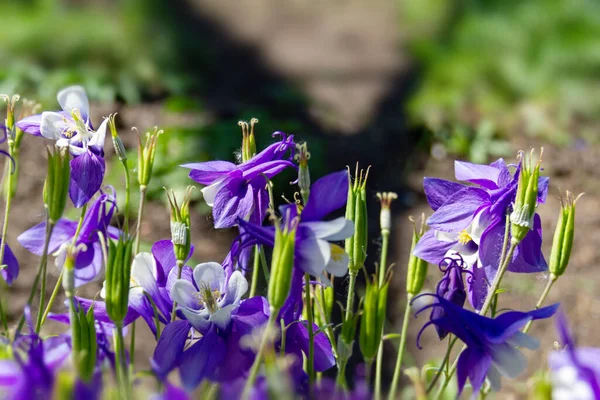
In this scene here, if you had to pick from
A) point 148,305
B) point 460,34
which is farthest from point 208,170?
point 460,34

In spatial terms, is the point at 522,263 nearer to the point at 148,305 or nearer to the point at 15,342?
the point at 148,305

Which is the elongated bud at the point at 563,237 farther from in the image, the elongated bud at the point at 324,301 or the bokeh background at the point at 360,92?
the bokeh background at the point at 360,92

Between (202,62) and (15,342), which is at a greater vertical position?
(202,62)

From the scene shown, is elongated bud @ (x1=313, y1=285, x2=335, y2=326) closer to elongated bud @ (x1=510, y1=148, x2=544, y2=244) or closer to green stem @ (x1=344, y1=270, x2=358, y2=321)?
green stem @ (x1=344, y1=270, x2=358, y2=321)

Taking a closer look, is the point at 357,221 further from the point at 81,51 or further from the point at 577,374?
the point at 81,51

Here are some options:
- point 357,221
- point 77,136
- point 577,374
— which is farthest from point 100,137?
point 577,374

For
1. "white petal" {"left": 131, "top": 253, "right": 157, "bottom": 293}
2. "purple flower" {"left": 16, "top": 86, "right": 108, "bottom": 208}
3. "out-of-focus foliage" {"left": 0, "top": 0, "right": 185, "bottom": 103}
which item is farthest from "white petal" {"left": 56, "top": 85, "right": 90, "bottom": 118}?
"out-of-focus foliage" {"left": 0, "top": 0, "right": 185, "bottom": 103}

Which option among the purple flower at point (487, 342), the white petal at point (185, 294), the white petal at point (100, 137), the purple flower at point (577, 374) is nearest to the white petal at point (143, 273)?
the white petal at point (185, 294)
